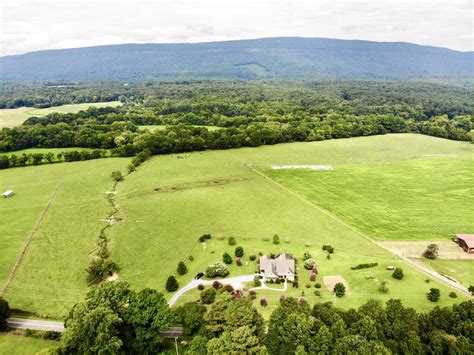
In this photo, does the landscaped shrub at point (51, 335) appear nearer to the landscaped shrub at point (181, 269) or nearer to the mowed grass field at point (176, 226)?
the mowed grass field at point (176, 226)

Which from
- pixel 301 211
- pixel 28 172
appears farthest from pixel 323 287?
pixel 28 172

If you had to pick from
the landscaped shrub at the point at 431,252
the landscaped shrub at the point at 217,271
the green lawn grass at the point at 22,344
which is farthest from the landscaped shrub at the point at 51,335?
the landscaped shrub at the point at 431,252

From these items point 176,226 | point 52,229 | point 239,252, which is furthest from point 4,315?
point 239,252

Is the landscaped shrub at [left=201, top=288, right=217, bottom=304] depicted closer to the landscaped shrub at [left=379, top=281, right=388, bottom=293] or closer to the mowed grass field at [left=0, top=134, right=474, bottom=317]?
the mowed grass field at [left=0, top=134, right=474, bottom=317]

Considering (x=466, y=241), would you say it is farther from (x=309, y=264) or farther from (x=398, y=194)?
(x=309, y=264)

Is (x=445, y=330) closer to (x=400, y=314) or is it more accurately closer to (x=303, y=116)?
(x=400, y=314)
